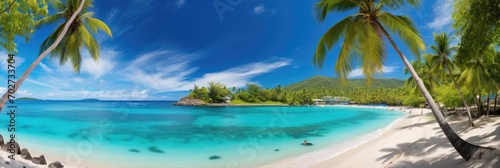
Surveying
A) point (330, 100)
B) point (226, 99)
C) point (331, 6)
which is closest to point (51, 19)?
point (331, 6)

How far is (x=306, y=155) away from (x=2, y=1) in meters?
13.7

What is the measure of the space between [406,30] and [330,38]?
2161 millimetres

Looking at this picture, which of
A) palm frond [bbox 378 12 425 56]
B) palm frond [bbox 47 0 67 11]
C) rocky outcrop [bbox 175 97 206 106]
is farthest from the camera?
rocky outcrop [bbox 175 97 206 106]

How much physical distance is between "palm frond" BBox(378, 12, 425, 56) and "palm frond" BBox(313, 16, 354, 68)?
3.38ft

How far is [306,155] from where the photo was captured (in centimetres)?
1420

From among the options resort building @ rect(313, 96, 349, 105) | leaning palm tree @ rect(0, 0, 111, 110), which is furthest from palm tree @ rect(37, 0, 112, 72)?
resort building @ rect(313, 96, 349, 105)

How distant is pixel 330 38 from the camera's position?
27.2 feet

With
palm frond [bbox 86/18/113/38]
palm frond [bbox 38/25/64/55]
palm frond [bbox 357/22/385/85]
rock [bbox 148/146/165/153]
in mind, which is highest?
palm frond [bbox 86/18/113/38]

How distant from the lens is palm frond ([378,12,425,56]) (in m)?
7.37

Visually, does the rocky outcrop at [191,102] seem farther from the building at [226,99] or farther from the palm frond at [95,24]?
the palm frond at [95,24]

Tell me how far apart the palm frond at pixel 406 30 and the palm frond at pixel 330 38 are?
103 centimetres

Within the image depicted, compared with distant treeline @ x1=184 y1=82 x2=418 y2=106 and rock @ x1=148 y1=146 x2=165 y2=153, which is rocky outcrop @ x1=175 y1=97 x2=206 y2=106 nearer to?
distant treeline @ x1=184 y1=82 x2=418 y2=106

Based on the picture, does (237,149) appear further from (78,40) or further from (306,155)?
(78,40)

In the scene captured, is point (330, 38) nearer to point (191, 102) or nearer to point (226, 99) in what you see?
point (226, 99)
